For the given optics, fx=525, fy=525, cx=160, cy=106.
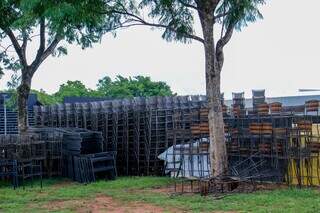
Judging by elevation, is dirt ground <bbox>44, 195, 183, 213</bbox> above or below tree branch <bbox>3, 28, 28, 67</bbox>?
below

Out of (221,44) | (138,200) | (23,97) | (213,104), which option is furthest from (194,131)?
(23,97)

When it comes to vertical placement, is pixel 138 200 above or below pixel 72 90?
below

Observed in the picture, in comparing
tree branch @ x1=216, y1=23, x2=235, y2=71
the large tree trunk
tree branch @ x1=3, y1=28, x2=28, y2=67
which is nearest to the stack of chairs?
tree branch @ x1=3, y1=28, x2=28, y2=67

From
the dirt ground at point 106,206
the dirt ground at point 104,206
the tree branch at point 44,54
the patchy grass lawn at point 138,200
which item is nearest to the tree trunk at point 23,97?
the tree branch at point 44,54

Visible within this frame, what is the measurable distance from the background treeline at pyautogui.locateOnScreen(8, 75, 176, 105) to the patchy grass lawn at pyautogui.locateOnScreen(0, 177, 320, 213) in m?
18.9

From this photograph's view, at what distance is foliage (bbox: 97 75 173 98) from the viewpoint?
105ft

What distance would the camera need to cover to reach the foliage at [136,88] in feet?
105

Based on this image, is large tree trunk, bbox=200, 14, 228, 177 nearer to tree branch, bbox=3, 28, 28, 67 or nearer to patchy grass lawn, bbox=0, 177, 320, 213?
patchy grass lawn, bbox=0, 177, 320, 213

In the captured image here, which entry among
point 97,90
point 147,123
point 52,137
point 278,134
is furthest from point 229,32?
point 97,90

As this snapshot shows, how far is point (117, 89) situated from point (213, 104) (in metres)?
22.4

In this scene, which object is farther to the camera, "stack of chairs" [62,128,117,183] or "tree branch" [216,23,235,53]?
"stack of chairs" [62,128,117,183]

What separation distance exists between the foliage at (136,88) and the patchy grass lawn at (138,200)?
19657 millimetres

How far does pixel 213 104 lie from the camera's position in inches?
427

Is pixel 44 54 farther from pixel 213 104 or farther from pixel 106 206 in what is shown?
pixel 106 206
